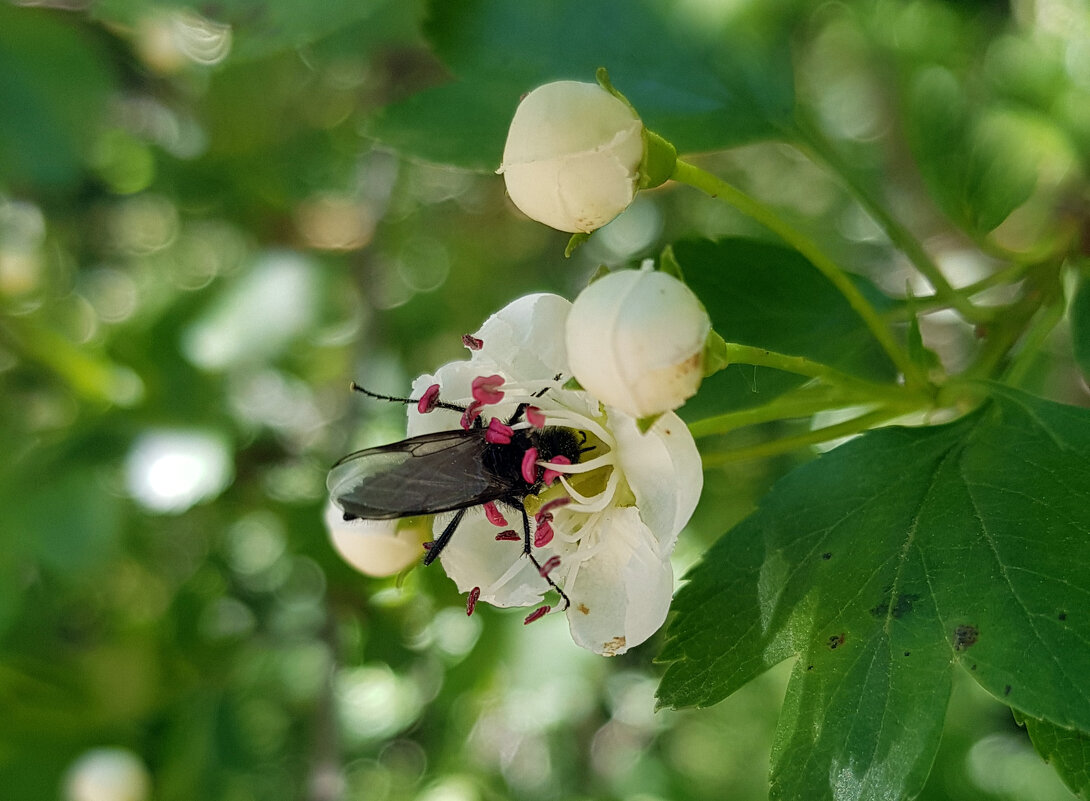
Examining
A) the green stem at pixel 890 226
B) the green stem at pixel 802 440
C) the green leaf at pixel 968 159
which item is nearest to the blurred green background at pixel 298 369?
the green leaf at pixel 968 159

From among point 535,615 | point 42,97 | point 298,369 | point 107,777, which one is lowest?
point 107,777

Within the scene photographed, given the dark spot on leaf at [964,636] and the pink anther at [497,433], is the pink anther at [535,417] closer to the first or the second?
the pink anther at [497,433]

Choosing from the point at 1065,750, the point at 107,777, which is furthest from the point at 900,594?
the point at 107,777

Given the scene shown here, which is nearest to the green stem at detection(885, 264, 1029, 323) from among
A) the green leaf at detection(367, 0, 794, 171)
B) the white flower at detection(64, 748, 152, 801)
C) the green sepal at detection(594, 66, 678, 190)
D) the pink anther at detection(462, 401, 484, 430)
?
the green leaf at detection(367, 0, 794, 171)

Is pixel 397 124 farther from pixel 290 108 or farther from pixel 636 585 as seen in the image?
pixel 290 108

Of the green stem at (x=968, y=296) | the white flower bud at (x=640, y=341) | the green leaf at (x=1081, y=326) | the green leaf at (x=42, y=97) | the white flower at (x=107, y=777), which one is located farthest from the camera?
the green leaf at (x=42, y=97)

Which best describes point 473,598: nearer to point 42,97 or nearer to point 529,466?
point 529,466
